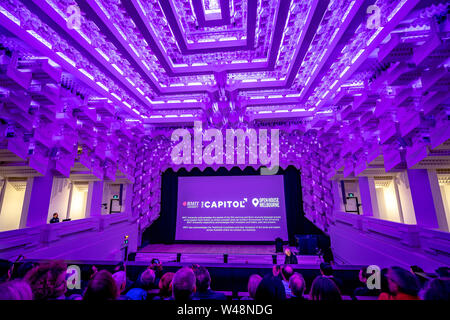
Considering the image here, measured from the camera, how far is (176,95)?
5.87 meters

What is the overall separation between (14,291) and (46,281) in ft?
1.69

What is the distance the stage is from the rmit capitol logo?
12.9 feet

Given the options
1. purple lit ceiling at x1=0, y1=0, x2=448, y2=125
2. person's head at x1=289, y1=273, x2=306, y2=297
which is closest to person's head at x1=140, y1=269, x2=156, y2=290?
person's head at x1=289, y1=273, x2=306, y2=297

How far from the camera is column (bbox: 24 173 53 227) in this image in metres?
4.65

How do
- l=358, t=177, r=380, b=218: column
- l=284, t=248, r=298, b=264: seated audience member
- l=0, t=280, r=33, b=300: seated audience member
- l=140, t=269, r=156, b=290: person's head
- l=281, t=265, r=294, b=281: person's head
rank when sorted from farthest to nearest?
l=358, t=177, r=380, b=218: column
l=284, t=248, r=298, b=264: seated audience member
l=281, t=265, r=294, b=281: person's head
l=140, t=269, r=156, b=290: person's head
l=0, t=280, r=33, b=300: seated audience member

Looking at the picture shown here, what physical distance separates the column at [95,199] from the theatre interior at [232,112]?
0.05 m

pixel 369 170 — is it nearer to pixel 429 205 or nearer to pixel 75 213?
pixel 429 205

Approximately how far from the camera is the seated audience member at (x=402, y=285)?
1.38 metres

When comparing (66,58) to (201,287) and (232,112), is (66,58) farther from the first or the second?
(201,287)

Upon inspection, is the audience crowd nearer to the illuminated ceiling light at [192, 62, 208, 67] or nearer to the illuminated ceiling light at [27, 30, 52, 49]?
the illuminated ceiling light at [27, 30, 52, 49]

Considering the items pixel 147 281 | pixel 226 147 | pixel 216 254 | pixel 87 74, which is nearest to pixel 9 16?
pixel 87 74

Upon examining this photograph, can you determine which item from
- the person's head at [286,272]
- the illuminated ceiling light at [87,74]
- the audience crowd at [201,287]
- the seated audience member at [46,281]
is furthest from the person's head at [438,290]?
the illuminated ceiling light at [87,74]
